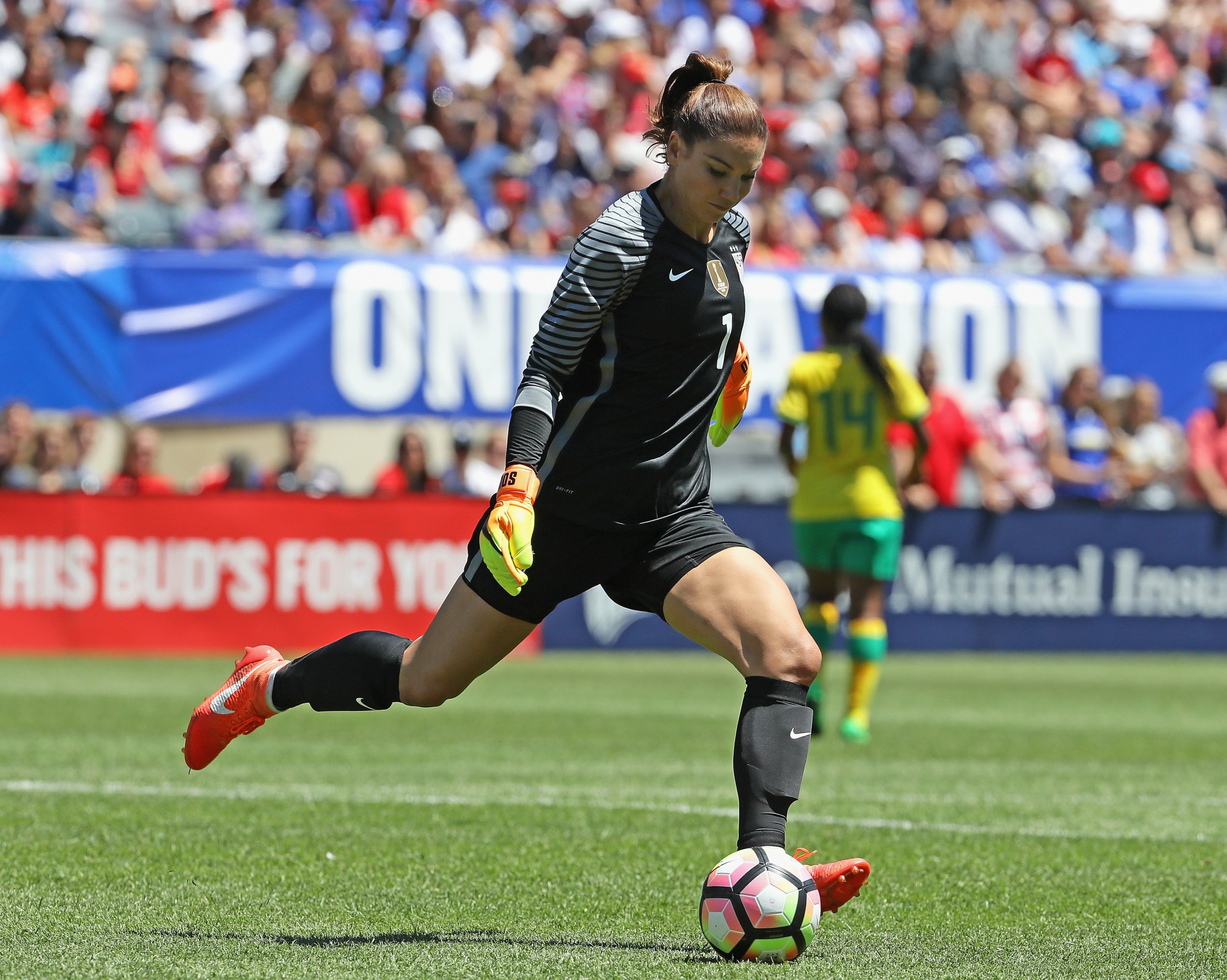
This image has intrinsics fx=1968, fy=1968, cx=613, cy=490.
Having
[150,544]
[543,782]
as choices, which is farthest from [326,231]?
[543,782]

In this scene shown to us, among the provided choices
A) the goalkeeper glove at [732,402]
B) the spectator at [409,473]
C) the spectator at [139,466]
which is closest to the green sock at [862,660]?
the goalkeeper glove at [732,402]

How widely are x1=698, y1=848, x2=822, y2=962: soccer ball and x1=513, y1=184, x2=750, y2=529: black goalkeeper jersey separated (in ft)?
3.18

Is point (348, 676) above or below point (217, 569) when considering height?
above

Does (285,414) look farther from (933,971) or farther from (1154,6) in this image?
(1154,6)

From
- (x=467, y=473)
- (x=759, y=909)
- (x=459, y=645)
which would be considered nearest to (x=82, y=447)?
(x=467, y=473)

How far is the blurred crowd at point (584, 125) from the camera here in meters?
18.6

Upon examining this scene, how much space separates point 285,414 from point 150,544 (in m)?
2.13

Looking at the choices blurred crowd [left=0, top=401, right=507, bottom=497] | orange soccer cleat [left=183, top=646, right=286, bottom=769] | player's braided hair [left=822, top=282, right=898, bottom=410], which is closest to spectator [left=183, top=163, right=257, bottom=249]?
blurred crowd [left=0, top=401, right=507, bottom=497]

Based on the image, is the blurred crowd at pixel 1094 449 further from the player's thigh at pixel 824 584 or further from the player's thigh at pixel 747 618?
the player's thigh at pixel 747 618

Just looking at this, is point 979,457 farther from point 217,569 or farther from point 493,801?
point 493,801

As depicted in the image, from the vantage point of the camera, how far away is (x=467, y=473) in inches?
688

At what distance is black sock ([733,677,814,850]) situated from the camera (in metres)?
5.03

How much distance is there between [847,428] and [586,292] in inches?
233

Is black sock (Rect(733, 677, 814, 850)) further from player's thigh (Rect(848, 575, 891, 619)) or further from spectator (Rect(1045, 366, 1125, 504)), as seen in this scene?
spectator (Rect(1045, 366, 1125, 504))
